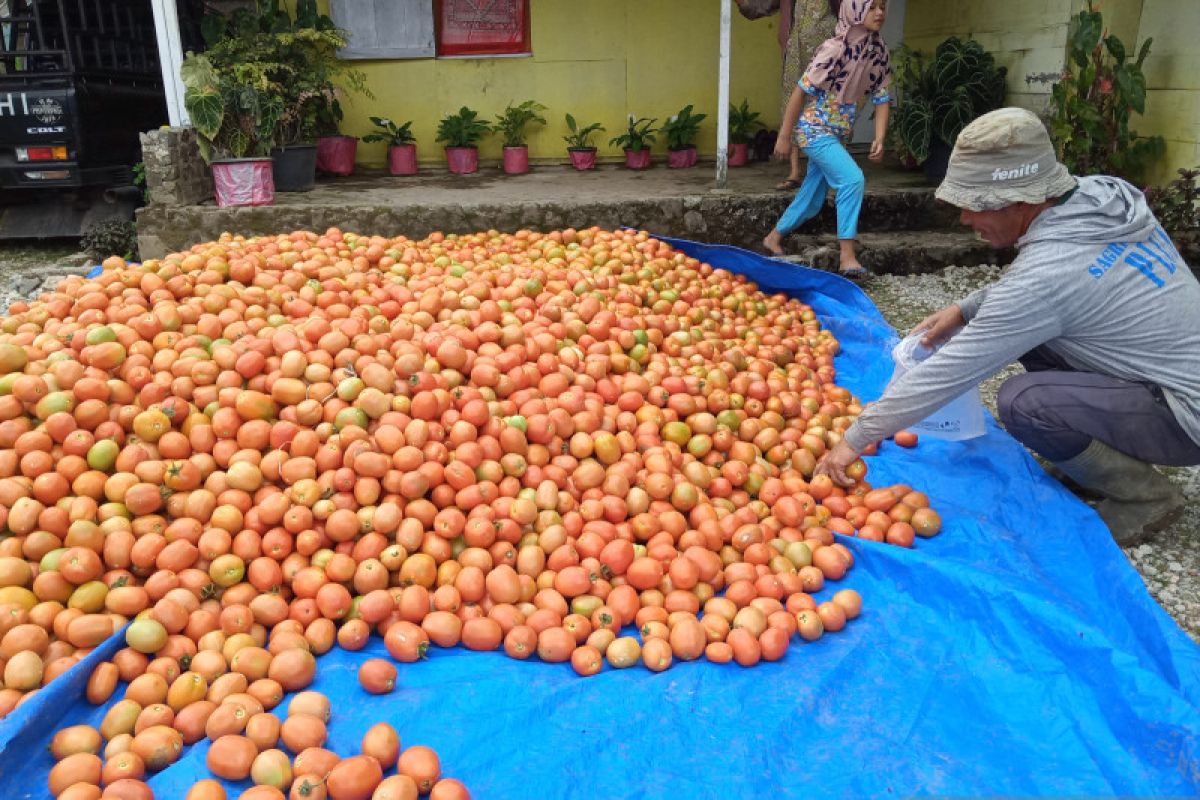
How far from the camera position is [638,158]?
916 cm

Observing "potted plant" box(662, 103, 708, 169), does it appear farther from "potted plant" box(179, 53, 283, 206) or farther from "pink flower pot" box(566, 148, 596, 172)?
"potted plant" box(179, 53, 283, 206)

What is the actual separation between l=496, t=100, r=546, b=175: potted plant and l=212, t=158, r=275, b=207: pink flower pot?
114 inches

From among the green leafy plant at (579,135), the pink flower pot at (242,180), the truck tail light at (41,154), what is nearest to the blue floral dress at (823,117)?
the green leafy plant at (579,135)

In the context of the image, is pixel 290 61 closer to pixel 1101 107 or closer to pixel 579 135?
pixel 579 135

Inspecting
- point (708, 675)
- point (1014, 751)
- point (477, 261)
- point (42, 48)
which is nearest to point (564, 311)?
point (477, 261)

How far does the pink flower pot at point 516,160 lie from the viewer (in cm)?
885

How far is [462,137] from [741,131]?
302cm

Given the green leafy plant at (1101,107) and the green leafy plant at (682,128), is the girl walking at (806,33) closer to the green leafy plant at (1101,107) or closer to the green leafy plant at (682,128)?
the green leafy plant at (1101,107)

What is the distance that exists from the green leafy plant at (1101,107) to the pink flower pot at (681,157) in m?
3.77

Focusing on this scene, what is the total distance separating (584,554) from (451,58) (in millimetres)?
7985

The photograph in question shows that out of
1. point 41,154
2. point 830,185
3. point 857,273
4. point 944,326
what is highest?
point 41,154

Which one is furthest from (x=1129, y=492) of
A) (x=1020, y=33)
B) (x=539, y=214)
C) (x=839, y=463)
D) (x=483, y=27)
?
(x=483, y=27)

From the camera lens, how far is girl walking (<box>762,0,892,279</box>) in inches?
214

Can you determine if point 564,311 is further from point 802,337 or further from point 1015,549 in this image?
point 1015,549
